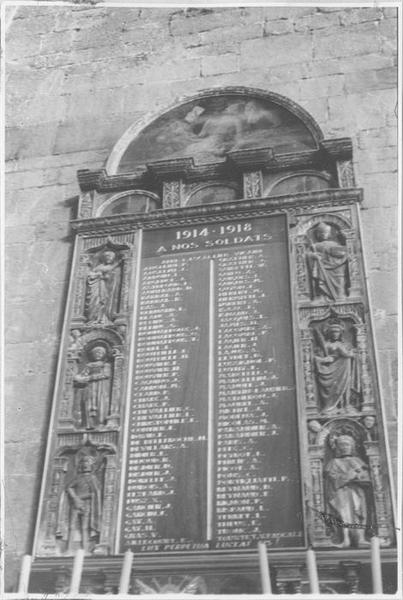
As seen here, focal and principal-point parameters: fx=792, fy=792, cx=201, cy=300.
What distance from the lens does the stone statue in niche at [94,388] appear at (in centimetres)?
866

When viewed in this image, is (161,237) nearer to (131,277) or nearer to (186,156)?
(131,277)

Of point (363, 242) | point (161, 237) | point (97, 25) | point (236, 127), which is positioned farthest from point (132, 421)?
point (97, 25)

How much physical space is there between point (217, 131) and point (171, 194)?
136 centimetres

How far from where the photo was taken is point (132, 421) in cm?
856

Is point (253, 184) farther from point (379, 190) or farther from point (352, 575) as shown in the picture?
point (352, 575)

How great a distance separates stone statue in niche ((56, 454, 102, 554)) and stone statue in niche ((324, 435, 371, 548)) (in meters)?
2.33

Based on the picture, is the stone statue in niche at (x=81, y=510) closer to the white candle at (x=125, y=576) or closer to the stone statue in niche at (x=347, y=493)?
the white candle at (x=125, y=576)

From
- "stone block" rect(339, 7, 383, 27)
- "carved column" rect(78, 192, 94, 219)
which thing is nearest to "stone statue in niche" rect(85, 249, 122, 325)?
"carved column" rect(78, 192, 94, 219)

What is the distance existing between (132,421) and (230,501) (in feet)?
4.67

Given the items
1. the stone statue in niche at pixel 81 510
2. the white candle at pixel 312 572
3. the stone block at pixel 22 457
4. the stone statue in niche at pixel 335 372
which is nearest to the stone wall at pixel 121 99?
the stone block at pixel 22 457

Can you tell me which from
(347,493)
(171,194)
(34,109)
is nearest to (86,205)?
(171,194)

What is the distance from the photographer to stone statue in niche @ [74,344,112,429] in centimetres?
866

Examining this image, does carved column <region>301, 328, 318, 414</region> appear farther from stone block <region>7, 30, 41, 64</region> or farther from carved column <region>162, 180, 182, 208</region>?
stone block <region>7, 30, 41, 64</region>

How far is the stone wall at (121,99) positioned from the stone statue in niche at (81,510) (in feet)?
1.88
